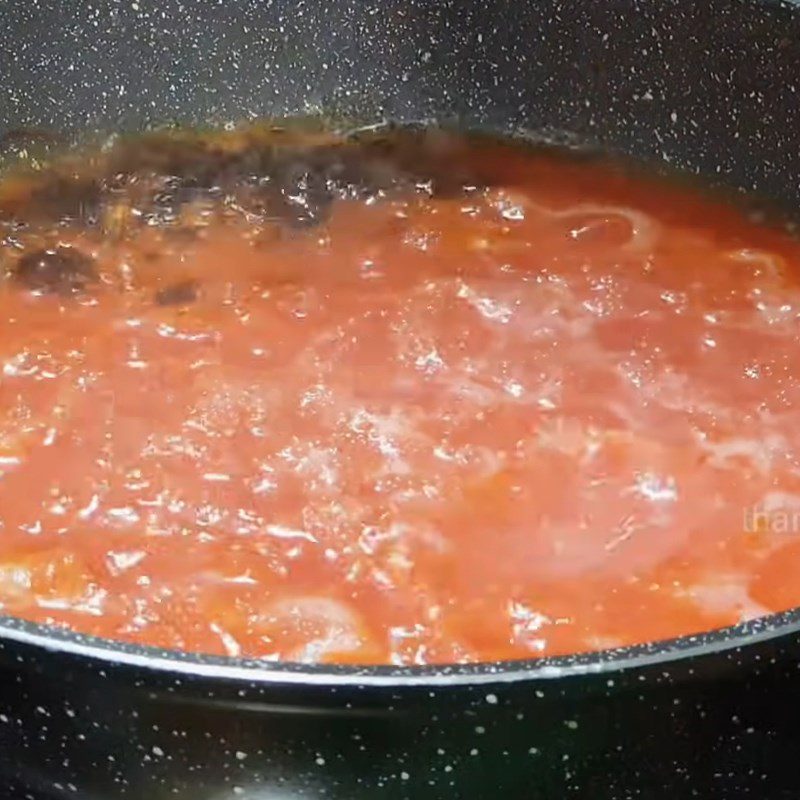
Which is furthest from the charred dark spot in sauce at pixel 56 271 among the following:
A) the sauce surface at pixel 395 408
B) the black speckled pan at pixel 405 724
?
the black speckled pan at pixel 405 724

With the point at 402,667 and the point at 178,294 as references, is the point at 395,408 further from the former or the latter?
the point at 402,667

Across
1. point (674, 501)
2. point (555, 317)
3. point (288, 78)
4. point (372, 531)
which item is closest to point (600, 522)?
point (674, 501)

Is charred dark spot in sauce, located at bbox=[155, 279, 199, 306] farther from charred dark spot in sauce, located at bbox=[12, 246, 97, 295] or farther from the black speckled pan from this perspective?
the black speckled pan

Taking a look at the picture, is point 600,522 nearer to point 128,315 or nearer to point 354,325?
point 354,325

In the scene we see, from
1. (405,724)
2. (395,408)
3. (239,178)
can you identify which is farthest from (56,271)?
(405,724)

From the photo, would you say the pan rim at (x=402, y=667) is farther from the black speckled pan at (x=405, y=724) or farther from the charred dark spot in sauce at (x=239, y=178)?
the charred dark spot in sauce at (x=239, y=178)

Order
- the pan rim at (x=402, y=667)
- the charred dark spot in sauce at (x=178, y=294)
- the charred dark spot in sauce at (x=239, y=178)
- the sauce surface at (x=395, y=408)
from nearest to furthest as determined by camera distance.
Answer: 1. the pan rim at (x=402, y=667)
2. the sauce surface at (x=395, y=408)
3. the charred dark spot in sauce at (x=178, y=294)
4. the charred dark spot in sauce at (x=239, y=178)

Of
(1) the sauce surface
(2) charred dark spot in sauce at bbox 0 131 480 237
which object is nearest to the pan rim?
(1) the sauce surface

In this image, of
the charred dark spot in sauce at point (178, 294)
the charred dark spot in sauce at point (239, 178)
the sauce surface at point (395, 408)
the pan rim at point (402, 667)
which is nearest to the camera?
the pan rim at point (402, 667)
